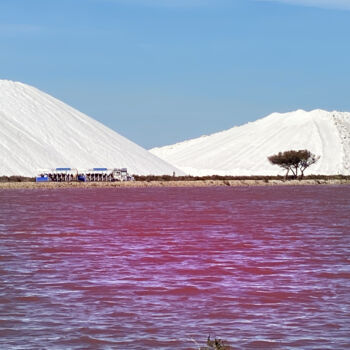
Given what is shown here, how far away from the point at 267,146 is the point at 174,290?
130 m

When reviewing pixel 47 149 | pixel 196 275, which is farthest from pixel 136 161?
pixel 196 275

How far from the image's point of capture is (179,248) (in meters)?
12.0

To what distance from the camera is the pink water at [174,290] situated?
603cm

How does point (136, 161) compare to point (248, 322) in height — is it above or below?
above

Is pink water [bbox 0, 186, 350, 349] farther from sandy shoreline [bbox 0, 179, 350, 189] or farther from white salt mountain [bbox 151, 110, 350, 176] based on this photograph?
white salt mountain [bbox 151, 110, 350, 176]

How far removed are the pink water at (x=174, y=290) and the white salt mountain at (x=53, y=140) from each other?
64.2m

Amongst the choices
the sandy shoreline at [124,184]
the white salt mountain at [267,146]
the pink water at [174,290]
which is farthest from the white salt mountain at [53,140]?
the pink water at [174,290]

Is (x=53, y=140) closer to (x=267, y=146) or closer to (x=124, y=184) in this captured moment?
(x=124, y=184)

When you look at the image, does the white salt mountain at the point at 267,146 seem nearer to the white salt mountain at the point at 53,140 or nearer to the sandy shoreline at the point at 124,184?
the white salt mountain at the point at 53,140

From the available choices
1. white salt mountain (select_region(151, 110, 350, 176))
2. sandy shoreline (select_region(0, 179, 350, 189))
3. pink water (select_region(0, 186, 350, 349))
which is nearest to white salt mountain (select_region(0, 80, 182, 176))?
sandy shoreline (select_region(0, 179, 350, 189))

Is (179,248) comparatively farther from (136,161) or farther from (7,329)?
(136,161)

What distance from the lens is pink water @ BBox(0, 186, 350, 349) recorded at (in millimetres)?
6027

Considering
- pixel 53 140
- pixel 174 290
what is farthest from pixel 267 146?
pixel 174 290

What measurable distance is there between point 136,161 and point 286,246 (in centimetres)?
7620
